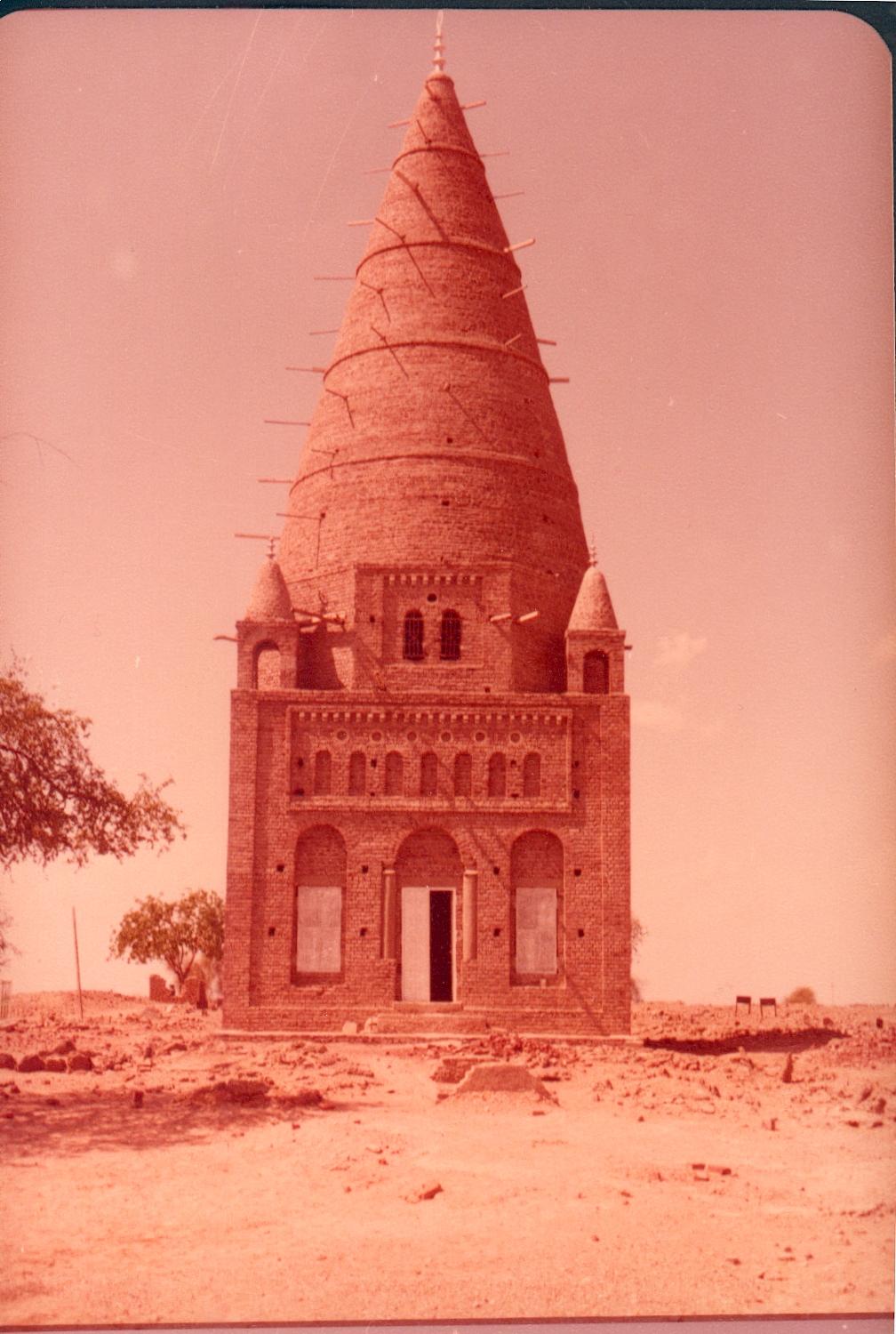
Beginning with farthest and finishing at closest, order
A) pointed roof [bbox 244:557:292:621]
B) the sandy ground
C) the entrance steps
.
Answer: pointed roof [bbox 244:557:292:621]
the entrance steps
the sandy ground

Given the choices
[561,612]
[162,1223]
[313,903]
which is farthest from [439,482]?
[162,1223]

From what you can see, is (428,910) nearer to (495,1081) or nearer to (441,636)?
(441,636)

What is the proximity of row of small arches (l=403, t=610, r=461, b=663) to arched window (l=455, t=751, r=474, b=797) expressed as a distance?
6.90 feet

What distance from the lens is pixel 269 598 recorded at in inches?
1054

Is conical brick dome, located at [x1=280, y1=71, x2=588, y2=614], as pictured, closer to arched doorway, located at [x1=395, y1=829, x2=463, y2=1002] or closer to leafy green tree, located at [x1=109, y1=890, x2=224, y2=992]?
arched doorway, located at [x1=395, y1=829, x2=463, y2=1002]

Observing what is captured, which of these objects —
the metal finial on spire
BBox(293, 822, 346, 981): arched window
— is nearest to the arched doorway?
BBox(293, 822, 346, 981): arched window

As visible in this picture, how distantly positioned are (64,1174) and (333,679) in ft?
46.0

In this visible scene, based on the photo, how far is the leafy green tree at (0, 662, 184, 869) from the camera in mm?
16625

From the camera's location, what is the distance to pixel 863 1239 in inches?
507

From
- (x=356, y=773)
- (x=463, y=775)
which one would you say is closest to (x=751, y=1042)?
(x=463, y=775)

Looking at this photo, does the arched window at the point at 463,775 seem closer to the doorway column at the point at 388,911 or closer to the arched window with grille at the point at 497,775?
the arched window with grille at the point at 497,775

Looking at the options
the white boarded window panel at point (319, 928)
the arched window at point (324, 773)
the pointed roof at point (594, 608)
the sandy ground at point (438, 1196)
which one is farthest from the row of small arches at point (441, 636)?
the sandy ground at point (438, 1196)

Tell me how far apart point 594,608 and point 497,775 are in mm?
3911

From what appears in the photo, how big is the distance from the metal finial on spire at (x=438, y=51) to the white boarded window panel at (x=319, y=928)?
47.3 feet
